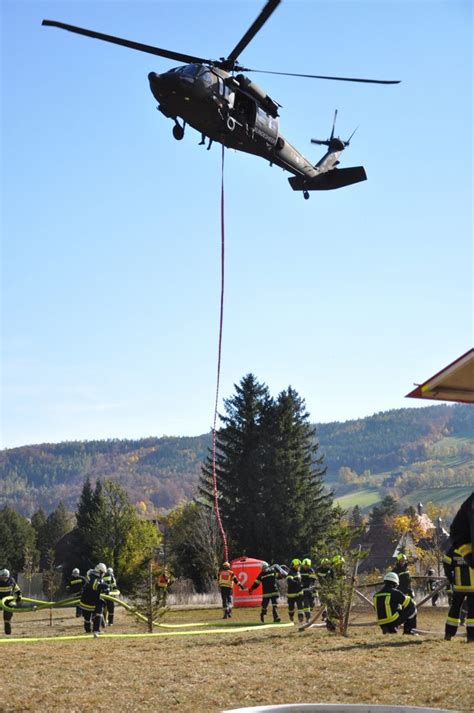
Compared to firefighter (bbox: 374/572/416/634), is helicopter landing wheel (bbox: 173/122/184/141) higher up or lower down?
higher up

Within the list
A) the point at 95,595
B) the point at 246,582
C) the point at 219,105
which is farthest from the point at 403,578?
the point at 246,582

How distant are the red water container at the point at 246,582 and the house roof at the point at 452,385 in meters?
22.1

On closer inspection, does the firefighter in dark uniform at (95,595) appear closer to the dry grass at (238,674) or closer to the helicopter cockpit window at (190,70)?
the dry grass at (238,674)

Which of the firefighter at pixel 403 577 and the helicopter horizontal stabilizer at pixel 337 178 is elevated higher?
the helicopter horizontal stabilizer at pixel 337 178

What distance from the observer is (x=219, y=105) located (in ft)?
68.5

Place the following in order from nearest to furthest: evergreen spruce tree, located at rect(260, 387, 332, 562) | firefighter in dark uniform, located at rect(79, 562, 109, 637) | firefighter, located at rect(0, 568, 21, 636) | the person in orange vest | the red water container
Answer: firefighter in dark uniform, located at rect(79, 562, 109, 637)
firefighter, located at rect(0, 568, 21, 636)
the person in orange vest
the red water container
evergreen spruce tree, located at rect(260, 387, 332, 562)

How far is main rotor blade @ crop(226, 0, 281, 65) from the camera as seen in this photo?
18.9 meters

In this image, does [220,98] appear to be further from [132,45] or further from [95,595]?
[95,595]

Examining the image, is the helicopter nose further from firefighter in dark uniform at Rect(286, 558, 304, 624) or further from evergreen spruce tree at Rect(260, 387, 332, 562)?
evergreen spruce tree at Rect(260, 387, 332, 562)

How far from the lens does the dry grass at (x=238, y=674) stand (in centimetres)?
1011

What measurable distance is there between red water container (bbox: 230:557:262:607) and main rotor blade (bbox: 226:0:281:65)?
20.1 metres

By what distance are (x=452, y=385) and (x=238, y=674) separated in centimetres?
518

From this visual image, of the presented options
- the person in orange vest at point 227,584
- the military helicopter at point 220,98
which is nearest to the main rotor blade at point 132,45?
the military helicopter at point 220,98

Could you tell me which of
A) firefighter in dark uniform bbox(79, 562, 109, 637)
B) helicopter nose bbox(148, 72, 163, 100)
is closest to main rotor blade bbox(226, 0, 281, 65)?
helicopter nose bbox(148, 72, 163, 100)
